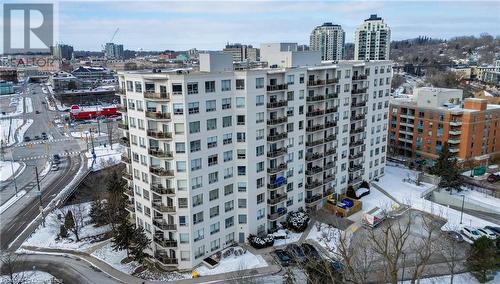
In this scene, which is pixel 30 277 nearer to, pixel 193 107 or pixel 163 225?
pixel 163 225

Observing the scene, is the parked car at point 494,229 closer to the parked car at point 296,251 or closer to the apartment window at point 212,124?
the parked car at point 296,251

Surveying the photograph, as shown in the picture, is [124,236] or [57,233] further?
[57,233]

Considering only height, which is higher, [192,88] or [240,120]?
[192,88]

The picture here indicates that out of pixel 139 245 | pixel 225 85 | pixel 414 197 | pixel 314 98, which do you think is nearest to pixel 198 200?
pixel 139 245

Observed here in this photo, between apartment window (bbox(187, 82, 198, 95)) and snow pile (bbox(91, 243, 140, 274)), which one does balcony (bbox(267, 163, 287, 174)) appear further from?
snow pile (bbox(91, 243, 140, 274))

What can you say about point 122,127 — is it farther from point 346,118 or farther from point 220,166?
point 346,118

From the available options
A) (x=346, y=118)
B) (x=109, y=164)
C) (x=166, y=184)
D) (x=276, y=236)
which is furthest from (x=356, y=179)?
(x=109, y=164)

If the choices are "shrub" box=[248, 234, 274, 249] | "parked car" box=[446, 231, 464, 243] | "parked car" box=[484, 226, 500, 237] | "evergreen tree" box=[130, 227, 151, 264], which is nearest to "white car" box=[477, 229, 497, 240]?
"parked car" box=[484, 226, 500, 237]
